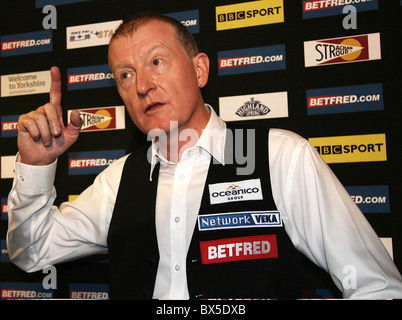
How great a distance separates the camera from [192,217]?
4.14 feet

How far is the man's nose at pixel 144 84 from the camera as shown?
1.24m

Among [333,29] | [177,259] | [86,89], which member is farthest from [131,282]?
[333,29]

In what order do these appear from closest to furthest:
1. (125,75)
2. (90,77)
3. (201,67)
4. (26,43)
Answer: (125,75) → (201,67) → (90,77) → (26,43)

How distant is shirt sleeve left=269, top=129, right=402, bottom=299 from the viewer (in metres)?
1.03

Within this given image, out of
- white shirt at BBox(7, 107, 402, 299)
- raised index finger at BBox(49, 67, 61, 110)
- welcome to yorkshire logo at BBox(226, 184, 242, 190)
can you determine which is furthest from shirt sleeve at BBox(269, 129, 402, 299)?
raised index finger at BBox(49, 67, 61, 110)

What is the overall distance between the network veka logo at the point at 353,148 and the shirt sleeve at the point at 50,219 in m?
0.95

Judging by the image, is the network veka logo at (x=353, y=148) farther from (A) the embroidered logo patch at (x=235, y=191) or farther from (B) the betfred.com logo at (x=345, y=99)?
(A) the embroidered logo patch at (x=235, y=191)

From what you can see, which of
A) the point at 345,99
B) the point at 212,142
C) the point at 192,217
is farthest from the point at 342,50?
the point at 192,217

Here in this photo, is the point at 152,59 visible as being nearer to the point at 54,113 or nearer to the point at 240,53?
the point at 54,113

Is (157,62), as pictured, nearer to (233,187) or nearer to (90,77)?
(233,187)

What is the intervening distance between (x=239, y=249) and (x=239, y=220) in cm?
10

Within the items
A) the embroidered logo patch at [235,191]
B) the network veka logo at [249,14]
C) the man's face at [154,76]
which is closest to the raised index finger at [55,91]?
the man's face at [154,76]

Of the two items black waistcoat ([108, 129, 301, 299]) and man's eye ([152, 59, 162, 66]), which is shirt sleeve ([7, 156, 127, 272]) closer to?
black waistcoat ([108, 129, 301, 299])

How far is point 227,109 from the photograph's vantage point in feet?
5.98
